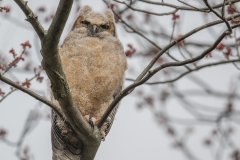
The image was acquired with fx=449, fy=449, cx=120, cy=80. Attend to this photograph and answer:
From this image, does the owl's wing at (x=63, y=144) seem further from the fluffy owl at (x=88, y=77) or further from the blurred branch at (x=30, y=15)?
the blurred branch at (x=30, y=15)

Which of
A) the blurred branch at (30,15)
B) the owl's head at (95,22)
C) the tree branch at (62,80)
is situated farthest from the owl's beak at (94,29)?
the blurred branch at (30,15)

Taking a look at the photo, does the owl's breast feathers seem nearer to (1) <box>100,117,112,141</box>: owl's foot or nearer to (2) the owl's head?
(1) <box>100,117,112,141</box>: owl's foot

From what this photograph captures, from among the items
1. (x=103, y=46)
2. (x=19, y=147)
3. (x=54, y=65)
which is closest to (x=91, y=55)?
(x=103, y=46)

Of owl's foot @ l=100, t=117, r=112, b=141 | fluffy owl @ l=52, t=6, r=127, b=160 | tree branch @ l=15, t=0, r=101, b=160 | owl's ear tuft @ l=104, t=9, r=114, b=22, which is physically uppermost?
owl's ear tuft @ l=104, t=9, r=114, b=22

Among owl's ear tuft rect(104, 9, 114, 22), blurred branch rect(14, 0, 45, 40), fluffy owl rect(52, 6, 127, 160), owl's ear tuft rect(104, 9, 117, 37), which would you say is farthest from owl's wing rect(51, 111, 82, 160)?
blurred branch rect(14, 0, 45, 40)

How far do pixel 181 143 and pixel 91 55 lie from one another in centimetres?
347

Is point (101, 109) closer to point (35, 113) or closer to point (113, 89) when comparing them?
point (113, 89)

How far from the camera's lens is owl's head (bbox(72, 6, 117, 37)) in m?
5.36

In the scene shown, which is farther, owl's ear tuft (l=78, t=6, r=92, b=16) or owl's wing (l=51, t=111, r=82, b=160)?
owl's ear tuft (l=78, t=6, r=92, b=16)

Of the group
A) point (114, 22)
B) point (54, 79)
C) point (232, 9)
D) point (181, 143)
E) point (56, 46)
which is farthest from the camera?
point (181, 143)

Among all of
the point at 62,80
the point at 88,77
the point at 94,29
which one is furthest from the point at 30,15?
the point at 94,29

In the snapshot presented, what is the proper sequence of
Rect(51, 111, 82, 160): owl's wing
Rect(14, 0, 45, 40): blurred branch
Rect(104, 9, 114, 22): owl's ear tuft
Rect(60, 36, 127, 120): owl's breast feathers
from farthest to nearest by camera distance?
1. Rect(104, 9, 114, 22): owl's ear tuft
2. Rect(51, 111, 82, 160): owl's wing
3. Rect(60, 36, 127, 120): owl's breast feathers
4. Rect(14, 0, 45, 40): blurred branch

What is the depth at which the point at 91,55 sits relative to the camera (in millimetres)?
4840

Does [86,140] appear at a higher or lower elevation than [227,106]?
lower
